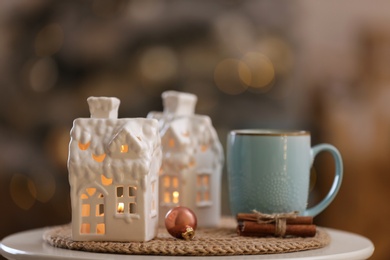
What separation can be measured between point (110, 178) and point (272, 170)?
296 millimetres

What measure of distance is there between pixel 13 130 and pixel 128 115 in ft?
1.44

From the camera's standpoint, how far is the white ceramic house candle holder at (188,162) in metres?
1.18

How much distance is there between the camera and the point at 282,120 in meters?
2.45

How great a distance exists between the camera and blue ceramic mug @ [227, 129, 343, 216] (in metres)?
1.13

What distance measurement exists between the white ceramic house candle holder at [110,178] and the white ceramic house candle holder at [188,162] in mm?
163

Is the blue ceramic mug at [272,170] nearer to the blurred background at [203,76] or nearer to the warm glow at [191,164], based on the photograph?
the warm glow at [191,164]

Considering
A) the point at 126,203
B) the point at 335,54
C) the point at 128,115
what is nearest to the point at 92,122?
the point at 126,203

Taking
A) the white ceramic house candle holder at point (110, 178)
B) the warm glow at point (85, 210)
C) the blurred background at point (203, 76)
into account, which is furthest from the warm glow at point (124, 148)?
the blurred background at point (203, 76)

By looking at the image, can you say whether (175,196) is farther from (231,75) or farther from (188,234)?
(231,75)

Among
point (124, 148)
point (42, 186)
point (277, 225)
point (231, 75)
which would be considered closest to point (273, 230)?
point (277, 225)

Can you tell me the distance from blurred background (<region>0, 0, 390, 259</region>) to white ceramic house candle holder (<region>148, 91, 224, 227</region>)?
1.20 meters

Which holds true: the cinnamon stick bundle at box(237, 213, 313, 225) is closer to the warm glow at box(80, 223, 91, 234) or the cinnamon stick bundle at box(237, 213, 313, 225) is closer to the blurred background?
the warm glow at box(80, 223, 91, 234)

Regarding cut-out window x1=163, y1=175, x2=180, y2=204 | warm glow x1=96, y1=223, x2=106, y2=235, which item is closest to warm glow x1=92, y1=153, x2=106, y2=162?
warm glow x1=96, y1=223, x2=106, y2=235

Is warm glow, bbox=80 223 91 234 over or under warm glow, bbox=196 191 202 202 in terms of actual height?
under
